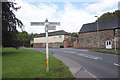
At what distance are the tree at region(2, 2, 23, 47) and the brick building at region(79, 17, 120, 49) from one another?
22520 millimetres

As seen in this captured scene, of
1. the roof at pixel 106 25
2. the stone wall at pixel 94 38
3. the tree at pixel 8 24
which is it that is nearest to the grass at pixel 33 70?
the tree at pixel 8 24

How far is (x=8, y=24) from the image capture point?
41.8ft

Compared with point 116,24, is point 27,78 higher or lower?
lower

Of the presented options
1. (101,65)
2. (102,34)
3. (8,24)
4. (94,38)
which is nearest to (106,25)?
(102,34)

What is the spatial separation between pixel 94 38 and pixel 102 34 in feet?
8.85

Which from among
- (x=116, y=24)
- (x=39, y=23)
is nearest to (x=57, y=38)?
(x=116, y=24)

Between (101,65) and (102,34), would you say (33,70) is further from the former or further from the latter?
(102,34)

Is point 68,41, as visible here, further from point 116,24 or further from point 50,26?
point 50,26

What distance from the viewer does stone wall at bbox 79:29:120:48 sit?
25.9m

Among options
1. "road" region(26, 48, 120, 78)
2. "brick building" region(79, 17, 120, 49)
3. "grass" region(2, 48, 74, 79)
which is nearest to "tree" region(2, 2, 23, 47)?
"grass" region(2, 48, 74, 79)

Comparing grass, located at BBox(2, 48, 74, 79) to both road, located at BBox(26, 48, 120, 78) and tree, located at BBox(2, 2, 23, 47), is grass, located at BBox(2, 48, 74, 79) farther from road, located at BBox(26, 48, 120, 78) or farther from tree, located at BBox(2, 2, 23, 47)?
tree, located at BBox(2, 2, 23, 47)

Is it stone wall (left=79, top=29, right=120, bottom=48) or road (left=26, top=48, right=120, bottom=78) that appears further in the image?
stone wall (left=79, top=29, right=120, bottom=48)

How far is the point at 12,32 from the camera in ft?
45.4

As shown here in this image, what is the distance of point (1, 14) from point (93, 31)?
85.3ft
